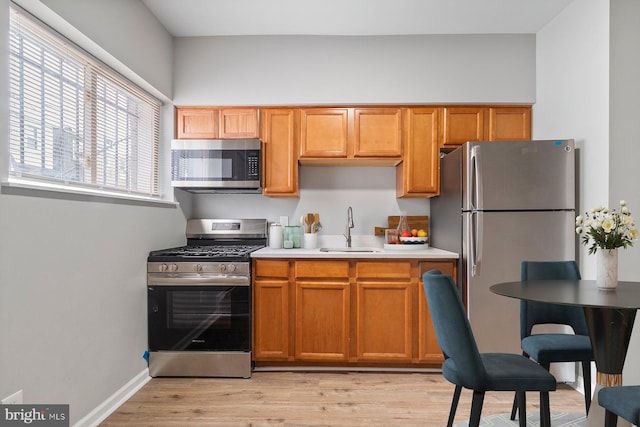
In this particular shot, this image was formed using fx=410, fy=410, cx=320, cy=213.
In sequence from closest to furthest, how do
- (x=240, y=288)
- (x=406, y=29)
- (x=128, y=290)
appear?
(x=128, y=290) < (x=240, y=288) < (x=406, y=29)

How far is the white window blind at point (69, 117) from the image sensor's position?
6.42ft

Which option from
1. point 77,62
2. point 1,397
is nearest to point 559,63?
point 77,62

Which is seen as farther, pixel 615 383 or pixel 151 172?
pixel 151 172

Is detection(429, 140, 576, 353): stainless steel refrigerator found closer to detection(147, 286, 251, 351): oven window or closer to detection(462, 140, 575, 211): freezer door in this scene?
detection(462, 140, 575, 211): freezer door

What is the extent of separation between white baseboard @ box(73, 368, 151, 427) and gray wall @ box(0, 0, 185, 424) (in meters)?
0.03

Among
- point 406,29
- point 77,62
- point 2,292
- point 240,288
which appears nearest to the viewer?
point 2,292

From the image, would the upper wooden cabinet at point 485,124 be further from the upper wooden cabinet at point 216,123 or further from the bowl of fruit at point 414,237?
the upper wooden cabinet at point 216,123

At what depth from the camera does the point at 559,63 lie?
122 inches

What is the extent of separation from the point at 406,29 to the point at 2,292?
127 inches

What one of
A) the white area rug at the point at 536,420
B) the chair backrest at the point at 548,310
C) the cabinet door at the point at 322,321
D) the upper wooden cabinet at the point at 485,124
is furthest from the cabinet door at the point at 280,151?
the white area rug at the point at 536,420

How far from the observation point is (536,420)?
2400 millimetres

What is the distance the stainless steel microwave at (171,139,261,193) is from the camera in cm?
338

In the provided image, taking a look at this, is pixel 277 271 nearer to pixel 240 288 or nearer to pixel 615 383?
pixel 240 288

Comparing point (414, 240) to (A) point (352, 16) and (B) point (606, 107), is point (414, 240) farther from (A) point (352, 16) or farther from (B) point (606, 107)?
(A) point (352, 16)
